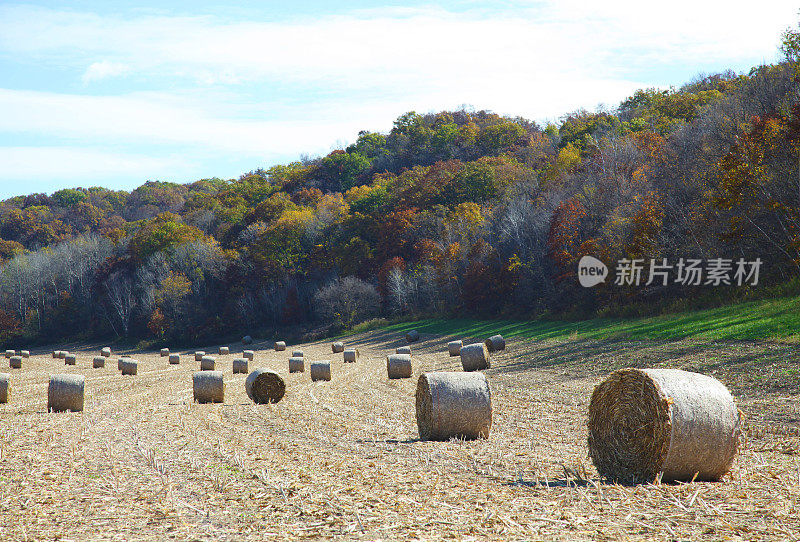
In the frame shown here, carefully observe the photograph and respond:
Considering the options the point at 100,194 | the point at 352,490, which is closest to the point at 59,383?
the point at 352,490

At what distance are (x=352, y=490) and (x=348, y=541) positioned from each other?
1.92 metres

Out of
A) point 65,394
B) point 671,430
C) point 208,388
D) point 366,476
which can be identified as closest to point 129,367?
point 208,388

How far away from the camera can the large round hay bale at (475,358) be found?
2633 centimetres

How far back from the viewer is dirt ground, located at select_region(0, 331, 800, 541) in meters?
6.44

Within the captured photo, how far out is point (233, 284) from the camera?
3211 inches

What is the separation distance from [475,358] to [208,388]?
11026mm

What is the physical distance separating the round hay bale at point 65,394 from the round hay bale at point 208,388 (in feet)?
10.5

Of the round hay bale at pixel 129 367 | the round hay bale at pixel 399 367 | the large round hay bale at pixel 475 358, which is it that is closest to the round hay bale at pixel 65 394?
the round hay bale at pixel 399 367

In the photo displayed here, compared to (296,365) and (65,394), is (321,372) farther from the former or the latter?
(65,394)

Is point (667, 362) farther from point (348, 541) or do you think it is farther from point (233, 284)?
point (233, 284)

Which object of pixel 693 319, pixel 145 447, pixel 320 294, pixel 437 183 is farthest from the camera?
pixel 437 183

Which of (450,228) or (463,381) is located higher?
(450,228)

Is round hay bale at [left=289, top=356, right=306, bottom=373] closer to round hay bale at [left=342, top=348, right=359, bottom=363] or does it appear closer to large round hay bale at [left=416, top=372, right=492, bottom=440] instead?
round hay bale at [left=342, top=348, right=359, bottom=363]

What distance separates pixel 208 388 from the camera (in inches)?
784
